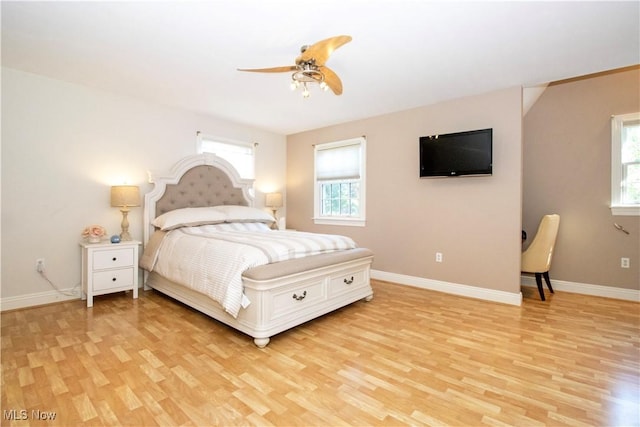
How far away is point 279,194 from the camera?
512 centimetres

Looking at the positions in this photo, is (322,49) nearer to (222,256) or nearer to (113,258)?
(222,256)

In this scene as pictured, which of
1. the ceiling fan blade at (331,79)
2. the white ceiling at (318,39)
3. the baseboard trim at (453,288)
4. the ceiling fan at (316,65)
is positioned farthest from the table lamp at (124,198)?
the baseboard trim at (453,288)

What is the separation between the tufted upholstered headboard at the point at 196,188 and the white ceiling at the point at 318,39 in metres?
0.97

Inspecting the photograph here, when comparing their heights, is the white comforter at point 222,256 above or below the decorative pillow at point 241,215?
below

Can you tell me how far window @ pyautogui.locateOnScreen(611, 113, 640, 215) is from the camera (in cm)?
346

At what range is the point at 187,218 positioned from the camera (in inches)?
139

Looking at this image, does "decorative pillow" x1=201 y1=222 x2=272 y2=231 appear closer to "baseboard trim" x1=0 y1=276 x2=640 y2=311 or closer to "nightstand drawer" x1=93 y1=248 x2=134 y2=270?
"nightstand drawer" x1=93 y1=248 x2=134 y2=270

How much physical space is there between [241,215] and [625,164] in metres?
4.61

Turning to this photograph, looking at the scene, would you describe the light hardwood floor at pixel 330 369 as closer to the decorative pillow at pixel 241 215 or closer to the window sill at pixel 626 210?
the window sill at pixel 626 210

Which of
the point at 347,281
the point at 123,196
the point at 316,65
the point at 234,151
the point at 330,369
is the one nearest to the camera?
the point at 330,369

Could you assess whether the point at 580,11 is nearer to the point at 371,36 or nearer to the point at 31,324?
the point at 371,36

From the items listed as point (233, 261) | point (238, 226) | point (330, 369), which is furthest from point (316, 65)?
point (238, 226)

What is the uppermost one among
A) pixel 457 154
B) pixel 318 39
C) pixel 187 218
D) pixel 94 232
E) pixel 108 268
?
pixel 318 39

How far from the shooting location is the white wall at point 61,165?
9.80 ft
